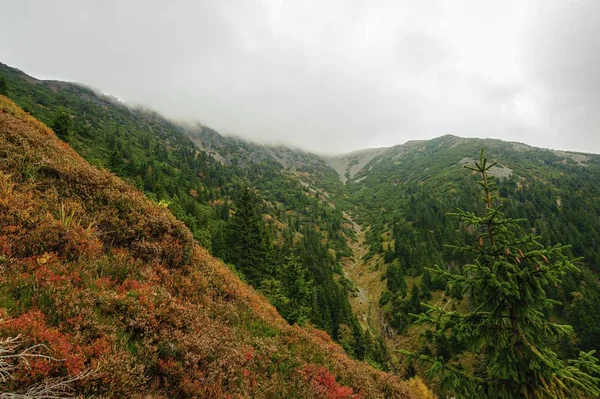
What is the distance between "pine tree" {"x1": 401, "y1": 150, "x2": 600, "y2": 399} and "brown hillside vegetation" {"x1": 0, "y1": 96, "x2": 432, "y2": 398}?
573 cm

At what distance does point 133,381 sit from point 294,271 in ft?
86.2

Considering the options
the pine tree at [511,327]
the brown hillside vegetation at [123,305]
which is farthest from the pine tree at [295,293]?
the pine tree at [511,327]

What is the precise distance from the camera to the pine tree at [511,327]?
567cm

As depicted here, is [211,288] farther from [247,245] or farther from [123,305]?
[247,245]

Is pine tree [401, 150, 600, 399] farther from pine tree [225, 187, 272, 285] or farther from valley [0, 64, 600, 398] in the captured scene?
pine tree [225, 187, 272, 285]

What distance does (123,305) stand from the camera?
7566 mm

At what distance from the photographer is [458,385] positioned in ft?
20.2

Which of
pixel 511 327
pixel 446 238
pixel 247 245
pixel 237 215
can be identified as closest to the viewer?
pixel 511 327

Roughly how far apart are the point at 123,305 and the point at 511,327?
10117 mm

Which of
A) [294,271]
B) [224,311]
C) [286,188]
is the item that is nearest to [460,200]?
[286,188]

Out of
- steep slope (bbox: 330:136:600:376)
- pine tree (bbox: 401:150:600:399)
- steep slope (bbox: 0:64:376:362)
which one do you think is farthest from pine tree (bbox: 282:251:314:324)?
pine tree (bbox: 401:150:600:399)

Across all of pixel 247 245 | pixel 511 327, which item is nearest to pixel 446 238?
pixel 247 245

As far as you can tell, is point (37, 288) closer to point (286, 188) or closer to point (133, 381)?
point (133, 381)

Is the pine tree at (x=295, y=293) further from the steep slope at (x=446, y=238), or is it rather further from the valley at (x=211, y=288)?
the steep slope at (x=446, y=238)
